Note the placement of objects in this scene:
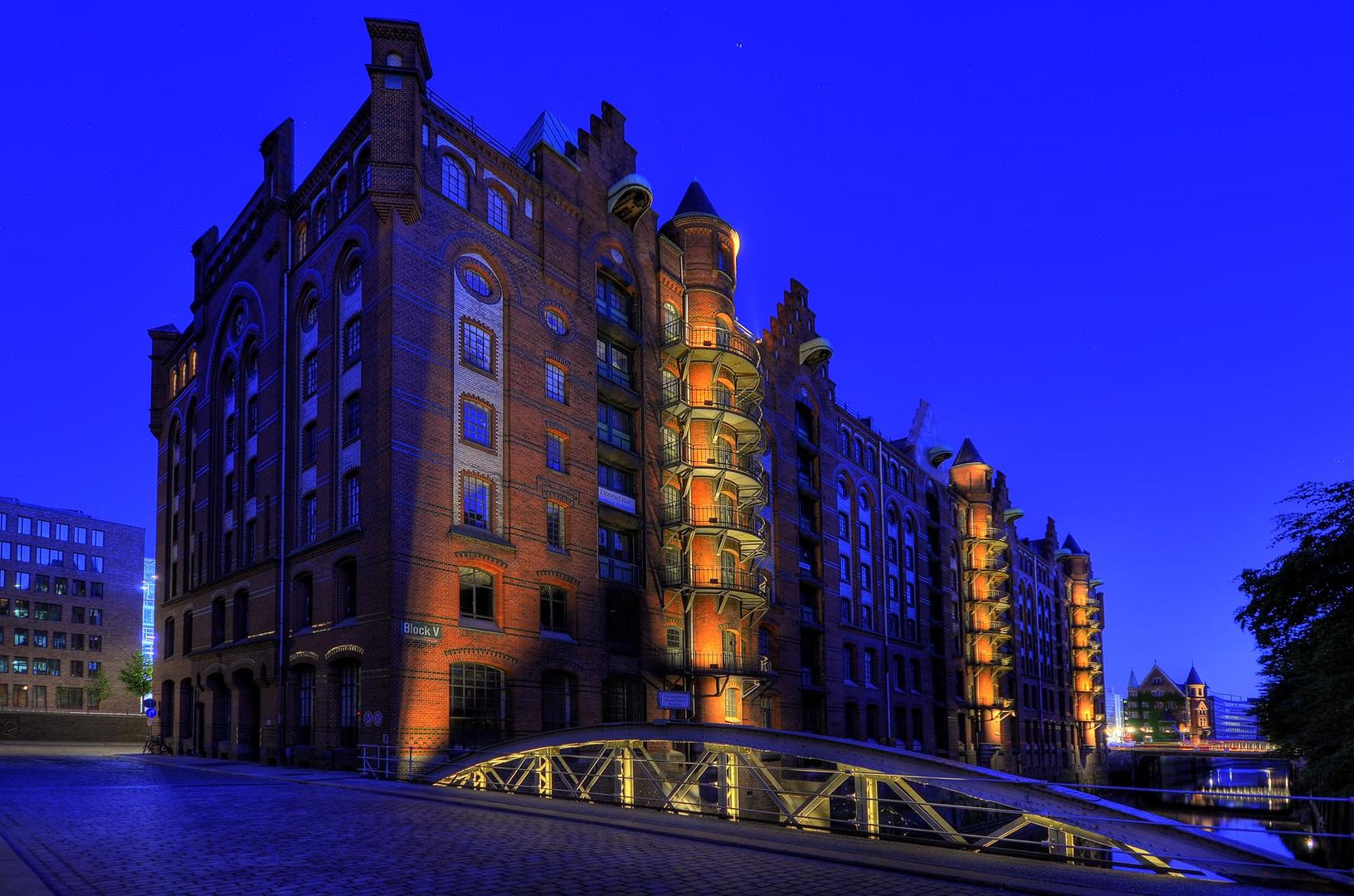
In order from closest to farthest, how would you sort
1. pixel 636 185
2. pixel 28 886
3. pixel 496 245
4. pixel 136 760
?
pixel 28 886 → pixel 496 245 → pixel 136 760 → pixel 636 185

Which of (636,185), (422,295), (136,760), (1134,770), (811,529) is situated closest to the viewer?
(422,295)

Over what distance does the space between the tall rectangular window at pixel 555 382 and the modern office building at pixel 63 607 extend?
78.7 metres

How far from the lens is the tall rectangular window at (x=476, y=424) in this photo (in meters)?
31.9

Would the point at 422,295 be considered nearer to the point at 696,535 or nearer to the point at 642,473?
the point at 642,473

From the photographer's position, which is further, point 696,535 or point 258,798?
point 696,535

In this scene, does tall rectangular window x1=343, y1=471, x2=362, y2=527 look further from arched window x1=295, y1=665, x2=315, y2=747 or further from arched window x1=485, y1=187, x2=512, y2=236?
arched window x1=485, y1=187, x2=512, y2=236

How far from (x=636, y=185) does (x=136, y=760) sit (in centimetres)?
2852

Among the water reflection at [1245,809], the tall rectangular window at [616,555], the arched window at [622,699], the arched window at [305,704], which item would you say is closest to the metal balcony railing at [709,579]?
the tall rectangular window at [616,555]

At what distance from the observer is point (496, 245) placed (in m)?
34.0

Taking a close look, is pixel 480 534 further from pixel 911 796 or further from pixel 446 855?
pixel 446 855

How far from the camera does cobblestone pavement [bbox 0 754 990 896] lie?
10461 mm

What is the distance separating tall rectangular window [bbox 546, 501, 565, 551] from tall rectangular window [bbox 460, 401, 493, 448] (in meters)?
3.32

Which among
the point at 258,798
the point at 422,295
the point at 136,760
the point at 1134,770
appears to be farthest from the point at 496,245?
the point at 1134,770

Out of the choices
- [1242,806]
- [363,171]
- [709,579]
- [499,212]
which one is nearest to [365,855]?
[363,171]
